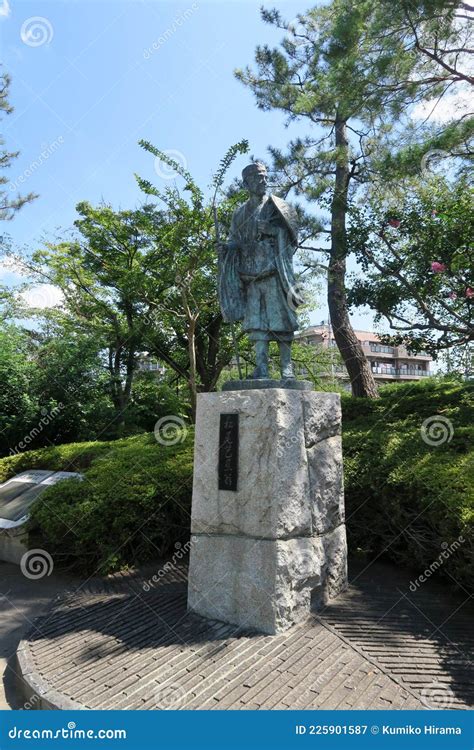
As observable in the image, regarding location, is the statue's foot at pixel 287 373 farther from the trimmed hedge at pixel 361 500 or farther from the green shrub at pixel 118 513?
the green shrub at pixel 118 513

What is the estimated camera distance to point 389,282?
7.00m

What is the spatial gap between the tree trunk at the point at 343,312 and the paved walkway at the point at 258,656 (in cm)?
484

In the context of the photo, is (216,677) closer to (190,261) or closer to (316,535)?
(316,535)

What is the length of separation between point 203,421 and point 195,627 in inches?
62.8

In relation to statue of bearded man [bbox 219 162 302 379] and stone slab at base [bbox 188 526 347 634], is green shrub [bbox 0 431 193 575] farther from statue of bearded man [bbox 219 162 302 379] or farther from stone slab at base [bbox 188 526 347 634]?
statue of bearded man [bbox 219 162 302 379]

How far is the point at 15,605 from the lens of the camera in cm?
464

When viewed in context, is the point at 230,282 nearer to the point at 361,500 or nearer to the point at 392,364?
the point at 361,500

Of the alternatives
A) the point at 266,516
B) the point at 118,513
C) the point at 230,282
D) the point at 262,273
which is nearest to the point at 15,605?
the point at 118,513

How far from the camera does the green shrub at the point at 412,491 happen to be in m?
3.93

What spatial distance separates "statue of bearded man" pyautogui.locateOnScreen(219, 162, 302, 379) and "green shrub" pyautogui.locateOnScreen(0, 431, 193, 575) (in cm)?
229

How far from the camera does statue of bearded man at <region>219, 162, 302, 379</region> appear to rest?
418cm

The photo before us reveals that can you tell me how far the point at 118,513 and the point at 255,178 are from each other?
150 inches

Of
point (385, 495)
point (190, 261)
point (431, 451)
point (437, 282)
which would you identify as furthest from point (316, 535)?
point (190, 261)

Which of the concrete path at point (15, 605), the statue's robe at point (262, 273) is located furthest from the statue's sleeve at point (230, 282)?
the concrete path at point (15, 605)
